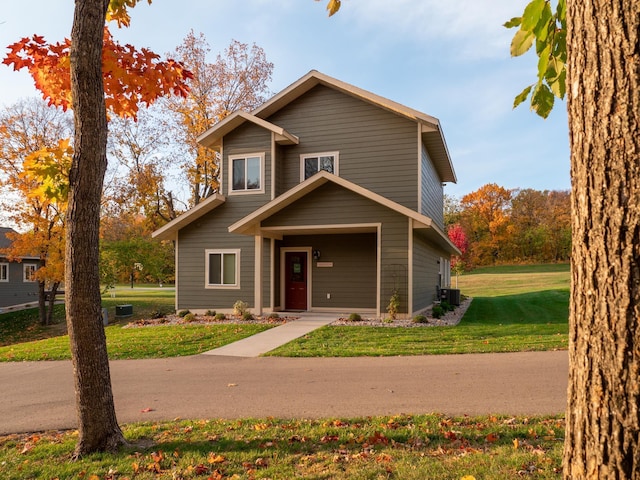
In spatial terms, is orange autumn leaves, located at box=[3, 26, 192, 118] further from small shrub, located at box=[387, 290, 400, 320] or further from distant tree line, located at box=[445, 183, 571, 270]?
distant tree line, located at box=[445, 183, 571, 270]

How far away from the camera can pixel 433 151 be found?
18.7 metres

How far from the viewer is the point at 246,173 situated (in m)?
18.2

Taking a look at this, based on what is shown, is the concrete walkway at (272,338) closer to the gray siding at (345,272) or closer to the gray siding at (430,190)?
the gray siding at (345,272)

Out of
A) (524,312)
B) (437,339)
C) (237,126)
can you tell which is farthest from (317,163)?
(524,312)

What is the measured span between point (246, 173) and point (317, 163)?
2.93 meters

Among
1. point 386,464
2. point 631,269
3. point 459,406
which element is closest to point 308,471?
point 386,464

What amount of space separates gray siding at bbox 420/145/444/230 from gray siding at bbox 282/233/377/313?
2.42 metres

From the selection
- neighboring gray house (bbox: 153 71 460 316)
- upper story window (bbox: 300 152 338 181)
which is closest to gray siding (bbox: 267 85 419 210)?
neighboring gray house (bbox: 153 71 460 316)

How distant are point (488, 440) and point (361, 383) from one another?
2.86 m

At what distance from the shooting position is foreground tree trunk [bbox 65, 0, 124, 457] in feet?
14.6

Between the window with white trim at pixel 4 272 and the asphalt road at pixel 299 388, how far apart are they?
23.8 meters

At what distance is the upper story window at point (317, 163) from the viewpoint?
57.1 ft

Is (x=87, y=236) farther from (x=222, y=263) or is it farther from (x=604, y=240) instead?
(x=222, y=263)

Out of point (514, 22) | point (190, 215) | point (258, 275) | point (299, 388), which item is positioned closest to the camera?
point (514, 22)
